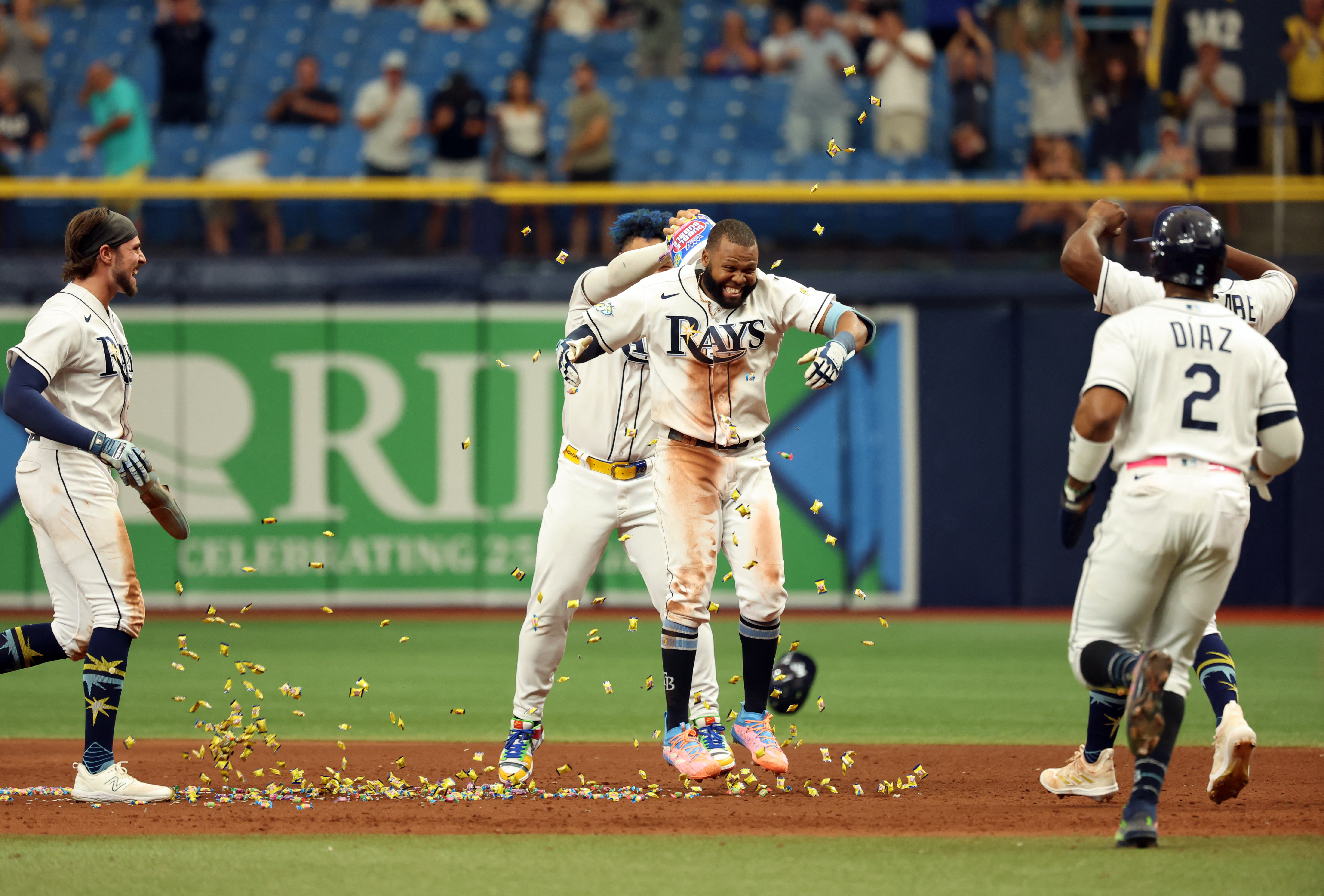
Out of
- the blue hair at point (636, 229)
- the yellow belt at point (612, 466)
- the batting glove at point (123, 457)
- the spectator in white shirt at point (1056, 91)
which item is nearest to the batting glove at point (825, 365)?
the yellow belt at point (612, 466)

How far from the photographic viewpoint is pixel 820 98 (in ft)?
50.4

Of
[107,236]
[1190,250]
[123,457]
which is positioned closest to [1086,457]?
[1190,250]

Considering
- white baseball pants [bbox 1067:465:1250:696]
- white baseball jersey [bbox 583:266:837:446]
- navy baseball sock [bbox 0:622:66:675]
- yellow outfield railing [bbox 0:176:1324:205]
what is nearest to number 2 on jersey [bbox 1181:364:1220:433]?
white baseball pants [bbox 1067:465:1250:696]

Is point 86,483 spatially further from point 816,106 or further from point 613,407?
point 816,106

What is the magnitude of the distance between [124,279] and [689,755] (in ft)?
9.31

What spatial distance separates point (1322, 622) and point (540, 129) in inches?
313

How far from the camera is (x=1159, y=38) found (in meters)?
14.1

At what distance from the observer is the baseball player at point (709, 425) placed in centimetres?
595

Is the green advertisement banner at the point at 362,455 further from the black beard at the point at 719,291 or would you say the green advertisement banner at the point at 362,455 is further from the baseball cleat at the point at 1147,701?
the baseball cleat at the point at 1147,701

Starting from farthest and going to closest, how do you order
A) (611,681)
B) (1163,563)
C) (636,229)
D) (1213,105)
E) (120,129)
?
(120,129) → (1213,105) → (611,681) → (636,229) → (1163,563)

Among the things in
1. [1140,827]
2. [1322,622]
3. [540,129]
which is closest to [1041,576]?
[1322,622]

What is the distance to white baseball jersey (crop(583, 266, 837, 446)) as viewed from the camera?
5953 millimetres

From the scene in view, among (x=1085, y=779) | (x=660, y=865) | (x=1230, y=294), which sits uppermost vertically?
(x=1230, y=294)

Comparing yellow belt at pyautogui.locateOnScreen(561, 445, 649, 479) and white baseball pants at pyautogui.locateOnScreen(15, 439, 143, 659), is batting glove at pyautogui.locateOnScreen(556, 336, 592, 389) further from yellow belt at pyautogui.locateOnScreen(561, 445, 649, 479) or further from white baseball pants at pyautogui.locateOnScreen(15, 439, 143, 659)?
white baseball pants at pyautogui.locateOnScreen(15, 439, 143, 659)
